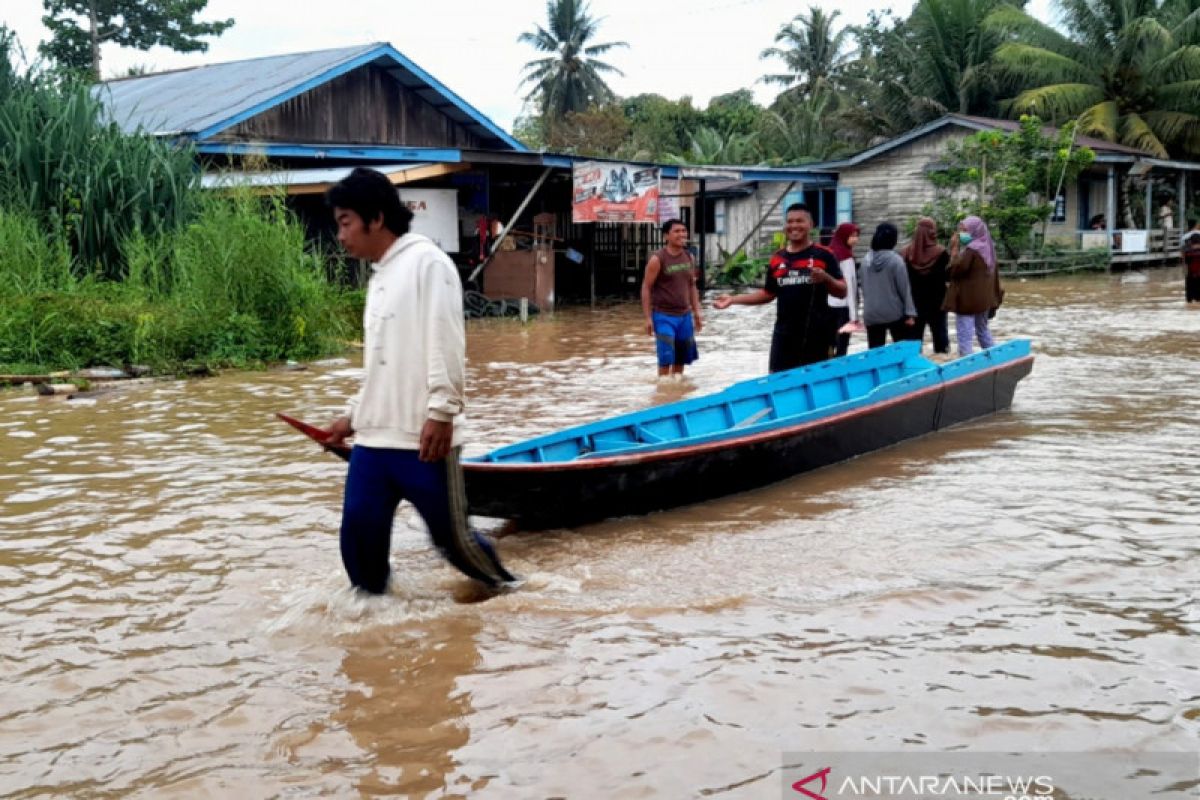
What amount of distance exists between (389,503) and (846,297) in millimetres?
5176

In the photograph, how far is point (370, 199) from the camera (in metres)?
4.29

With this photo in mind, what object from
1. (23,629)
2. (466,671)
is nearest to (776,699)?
(466,671)

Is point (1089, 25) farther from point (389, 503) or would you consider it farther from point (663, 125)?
point (389, 503)

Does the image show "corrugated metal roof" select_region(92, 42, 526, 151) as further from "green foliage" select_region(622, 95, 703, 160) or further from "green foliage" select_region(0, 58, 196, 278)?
"green foliage" select_region(622, 95, 703, 160)

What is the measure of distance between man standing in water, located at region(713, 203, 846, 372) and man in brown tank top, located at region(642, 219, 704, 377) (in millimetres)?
1689

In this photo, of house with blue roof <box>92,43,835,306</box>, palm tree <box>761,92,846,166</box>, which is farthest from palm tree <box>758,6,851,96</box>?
house with blue roof <box>92,43,835,306</box>

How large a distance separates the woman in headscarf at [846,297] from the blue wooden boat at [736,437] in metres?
0.40

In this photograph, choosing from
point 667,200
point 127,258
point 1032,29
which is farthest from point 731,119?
point 127,258

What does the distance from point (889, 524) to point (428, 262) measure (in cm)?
316

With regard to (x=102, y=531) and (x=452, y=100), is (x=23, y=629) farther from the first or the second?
(x=452, y=100)

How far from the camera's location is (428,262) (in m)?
4.24

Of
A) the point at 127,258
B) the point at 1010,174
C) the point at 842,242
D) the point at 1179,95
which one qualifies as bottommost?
the point at 842,242

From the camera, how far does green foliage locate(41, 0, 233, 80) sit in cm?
3803

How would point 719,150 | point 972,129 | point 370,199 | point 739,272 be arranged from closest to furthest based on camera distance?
point 370,199 < point 739,272 < point 972,129 < point 719,150
